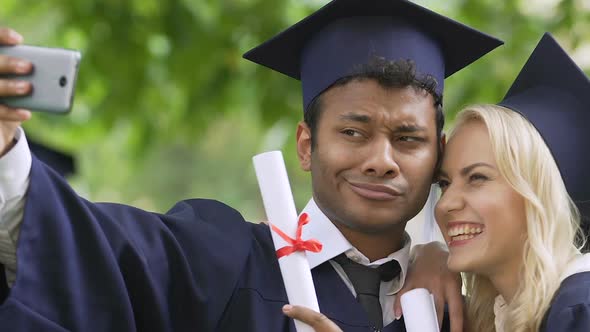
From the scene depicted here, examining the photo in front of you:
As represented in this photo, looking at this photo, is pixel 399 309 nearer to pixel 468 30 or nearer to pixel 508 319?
pixel 508 319

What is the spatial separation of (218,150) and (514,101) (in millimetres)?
15422

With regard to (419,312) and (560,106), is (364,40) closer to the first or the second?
(560,106)

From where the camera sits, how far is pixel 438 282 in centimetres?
359

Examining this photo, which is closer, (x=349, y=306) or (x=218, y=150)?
(x=349, y=306)

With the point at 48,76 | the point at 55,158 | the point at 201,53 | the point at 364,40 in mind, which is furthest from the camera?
the point at 55,158

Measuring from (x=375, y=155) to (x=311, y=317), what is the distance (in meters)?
0.62

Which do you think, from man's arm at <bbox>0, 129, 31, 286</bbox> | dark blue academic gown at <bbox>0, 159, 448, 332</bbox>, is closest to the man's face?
dark blue academic gown at <bbox>0, 159, 448, 332</bbox>

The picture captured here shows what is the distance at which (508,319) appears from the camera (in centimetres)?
324

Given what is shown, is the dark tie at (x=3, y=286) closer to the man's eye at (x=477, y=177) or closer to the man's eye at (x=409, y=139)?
the man's eye at (x=409, y=139)

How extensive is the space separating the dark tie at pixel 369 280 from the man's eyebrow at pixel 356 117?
427 millimetres

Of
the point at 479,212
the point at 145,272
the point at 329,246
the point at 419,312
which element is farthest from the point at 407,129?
the point at 145,272

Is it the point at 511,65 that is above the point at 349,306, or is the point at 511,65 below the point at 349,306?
above

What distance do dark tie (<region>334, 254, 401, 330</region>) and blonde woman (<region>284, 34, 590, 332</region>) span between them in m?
0.22

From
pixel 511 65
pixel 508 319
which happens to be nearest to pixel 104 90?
pixel 511 65
